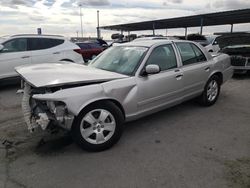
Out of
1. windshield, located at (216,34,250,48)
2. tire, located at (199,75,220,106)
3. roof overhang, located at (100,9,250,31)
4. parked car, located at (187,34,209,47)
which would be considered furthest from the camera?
roof overhang, located at (100,9,250,31)

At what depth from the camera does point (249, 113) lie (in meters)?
5.71

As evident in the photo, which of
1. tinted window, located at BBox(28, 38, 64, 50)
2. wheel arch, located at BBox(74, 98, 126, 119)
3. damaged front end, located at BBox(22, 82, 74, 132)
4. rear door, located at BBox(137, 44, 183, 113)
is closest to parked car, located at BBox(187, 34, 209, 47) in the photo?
tinted window, located at BBox(28, 38, 64, 50)

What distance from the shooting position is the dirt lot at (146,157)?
3.20 m

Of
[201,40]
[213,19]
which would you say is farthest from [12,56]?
[213,19]

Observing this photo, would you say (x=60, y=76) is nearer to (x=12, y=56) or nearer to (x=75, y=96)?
(x=75, y=96)

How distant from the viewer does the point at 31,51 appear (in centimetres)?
901

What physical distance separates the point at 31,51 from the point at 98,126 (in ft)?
20.0

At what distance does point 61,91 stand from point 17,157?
3.89ft

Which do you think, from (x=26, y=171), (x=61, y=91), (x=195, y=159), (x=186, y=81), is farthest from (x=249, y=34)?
(x=26, y=171)

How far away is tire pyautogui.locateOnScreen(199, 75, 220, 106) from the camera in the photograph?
6061mm

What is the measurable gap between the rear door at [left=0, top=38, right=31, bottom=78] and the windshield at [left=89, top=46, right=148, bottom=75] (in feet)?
14.3

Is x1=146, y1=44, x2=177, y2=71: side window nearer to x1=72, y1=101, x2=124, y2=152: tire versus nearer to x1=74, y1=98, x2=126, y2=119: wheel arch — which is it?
x1=74, y1=98, x2=126, y2=119: wheel arch

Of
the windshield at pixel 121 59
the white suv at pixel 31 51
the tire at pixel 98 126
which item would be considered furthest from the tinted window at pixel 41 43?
the tire at pixel 98 126

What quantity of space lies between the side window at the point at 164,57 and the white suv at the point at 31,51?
543 centimetres
